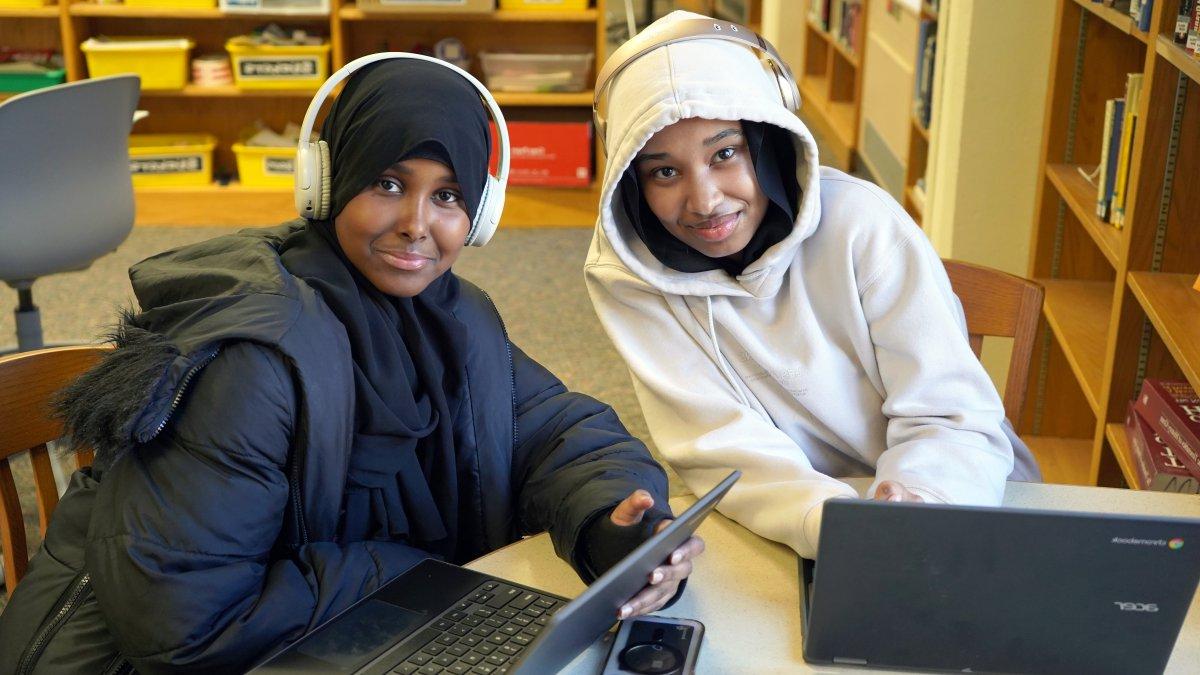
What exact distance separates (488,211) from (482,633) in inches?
21.2

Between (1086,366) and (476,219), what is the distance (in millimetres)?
1414

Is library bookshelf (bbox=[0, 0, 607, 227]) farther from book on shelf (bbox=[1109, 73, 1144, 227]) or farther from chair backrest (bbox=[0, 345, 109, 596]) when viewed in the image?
chair backrest (bbox=[0, 345, 109, 596])

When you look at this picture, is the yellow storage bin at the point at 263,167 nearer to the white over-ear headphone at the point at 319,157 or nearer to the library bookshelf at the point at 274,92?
the library bookshelf at the point at 274,92

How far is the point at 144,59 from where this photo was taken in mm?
4359

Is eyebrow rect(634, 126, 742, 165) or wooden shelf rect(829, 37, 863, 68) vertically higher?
eyebrow rect(634, 126, 742, 165)

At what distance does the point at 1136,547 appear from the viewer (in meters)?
0.93

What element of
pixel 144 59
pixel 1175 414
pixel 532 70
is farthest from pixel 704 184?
pixel 144 59

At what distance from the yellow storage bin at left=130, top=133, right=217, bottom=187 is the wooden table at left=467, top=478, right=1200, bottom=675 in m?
3.70

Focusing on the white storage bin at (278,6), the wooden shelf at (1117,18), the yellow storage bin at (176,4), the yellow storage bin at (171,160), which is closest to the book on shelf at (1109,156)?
the wooden shelf at (1117,18)

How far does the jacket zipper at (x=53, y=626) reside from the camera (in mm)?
1182

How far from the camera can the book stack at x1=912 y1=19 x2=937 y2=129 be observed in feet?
12.8

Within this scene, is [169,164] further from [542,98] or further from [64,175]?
[64,175]

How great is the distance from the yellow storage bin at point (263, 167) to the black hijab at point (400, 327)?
3.31 metres

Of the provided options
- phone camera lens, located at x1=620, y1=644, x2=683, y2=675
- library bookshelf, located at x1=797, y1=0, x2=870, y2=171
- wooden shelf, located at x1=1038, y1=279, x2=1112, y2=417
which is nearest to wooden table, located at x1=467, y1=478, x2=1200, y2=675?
phone camera lens, located at x1=620, y1=644, x2=683, y2=675
